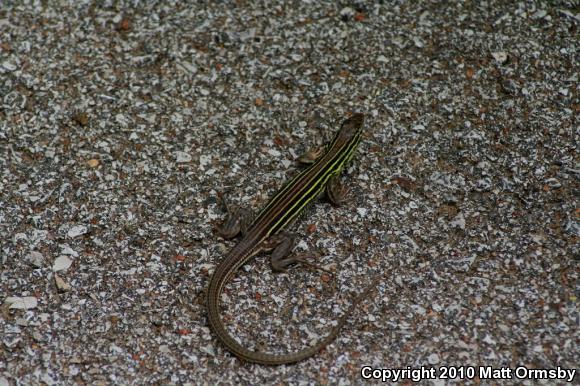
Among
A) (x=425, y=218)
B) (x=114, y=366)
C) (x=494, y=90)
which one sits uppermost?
(x=494, y=90)

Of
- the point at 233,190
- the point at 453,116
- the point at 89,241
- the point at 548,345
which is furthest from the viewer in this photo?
the point at 453,116

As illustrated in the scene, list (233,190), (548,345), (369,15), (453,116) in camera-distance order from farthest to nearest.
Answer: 1. (369,15)
2. (453,116)
3. (233,190)
4. (548,345)

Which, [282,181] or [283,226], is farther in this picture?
[282,181]

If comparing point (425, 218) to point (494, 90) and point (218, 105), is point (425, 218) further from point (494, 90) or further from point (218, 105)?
point (218, 105)

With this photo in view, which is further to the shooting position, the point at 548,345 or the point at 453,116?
the point at 453,116

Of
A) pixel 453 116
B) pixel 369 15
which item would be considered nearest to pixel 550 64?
pixel 453 116

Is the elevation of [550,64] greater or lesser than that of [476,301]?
greater

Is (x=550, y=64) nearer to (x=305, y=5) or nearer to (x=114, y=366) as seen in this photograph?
(x=305, y=5)
